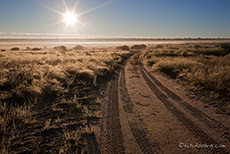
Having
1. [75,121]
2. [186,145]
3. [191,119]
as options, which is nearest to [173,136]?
[186,145]

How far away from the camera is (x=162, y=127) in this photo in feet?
11.6

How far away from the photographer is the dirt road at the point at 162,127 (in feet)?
9.13

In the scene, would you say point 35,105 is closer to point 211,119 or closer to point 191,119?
point 191,119

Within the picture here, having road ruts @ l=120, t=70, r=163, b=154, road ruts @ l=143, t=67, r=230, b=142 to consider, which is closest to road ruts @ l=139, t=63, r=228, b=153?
road ruts @ l=143, t=67, r=230, b=142

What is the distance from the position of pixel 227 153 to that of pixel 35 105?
590 centimetres

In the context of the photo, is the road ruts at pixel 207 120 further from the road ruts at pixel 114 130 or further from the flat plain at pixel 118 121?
the road ruts at pixel 114 130

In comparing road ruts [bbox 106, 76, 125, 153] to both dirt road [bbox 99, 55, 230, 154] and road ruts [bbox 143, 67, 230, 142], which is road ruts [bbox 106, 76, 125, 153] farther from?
road ruts [bbox 143, 67, 230, 142]

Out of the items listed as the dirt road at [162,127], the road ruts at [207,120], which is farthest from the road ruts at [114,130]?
the road ruts at [207,120]

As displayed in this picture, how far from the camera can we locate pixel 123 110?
452 cm

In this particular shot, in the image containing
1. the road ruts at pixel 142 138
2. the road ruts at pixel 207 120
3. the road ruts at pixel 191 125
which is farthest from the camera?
the road ruts at pixel 207 120

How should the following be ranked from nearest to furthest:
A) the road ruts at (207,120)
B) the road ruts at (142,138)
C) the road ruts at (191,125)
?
the road ruts at (142,138), the road ruts at (191,125), the road ruts at (207,120)

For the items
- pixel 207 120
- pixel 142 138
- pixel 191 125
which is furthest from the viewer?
A: pixel 207 120

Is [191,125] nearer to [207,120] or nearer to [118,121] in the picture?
[207,120]

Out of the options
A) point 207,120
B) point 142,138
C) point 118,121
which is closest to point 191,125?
point 207,120
